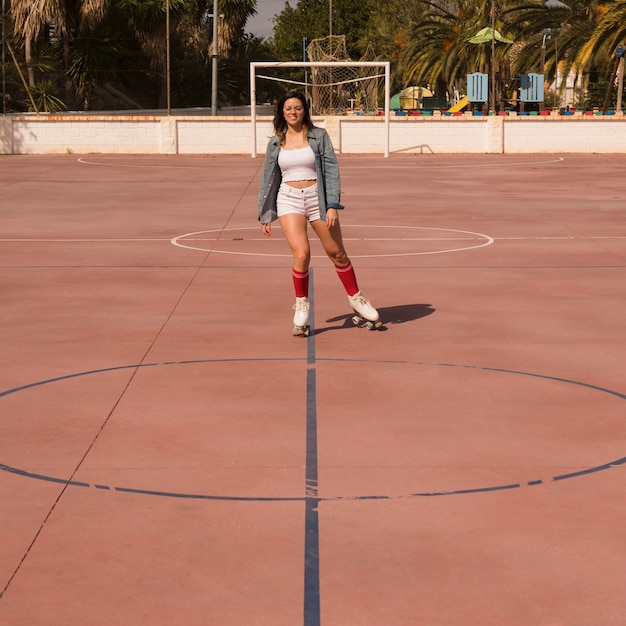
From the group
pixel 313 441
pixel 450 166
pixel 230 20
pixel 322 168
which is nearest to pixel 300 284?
pixel 322 168

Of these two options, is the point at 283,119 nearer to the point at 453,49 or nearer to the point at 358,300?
the point at 358,300

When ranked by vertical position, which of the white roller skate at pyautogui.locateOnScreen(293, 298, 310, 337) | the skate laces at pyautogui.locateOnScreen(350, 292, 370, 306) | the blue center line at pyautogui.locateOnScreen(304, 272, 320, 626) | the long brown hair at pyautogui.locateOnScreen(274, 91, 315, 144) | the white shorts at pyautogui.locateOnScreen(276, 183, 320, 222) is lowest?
the blue center line at pyautogui.locateOnScreen(304, 272, 320, 626)

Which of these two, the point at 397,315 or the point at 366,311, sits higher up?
the point at 366,311

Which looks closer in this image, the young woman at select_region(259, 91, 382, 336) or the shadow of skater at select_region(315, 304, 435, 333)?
the young woman at select_region(259, 91, 382, 336)

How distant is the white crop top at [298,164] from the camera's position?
9.50 meters

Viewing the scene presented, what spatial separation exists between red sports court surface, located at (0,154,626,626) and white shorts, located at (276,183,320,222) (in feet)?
3.25

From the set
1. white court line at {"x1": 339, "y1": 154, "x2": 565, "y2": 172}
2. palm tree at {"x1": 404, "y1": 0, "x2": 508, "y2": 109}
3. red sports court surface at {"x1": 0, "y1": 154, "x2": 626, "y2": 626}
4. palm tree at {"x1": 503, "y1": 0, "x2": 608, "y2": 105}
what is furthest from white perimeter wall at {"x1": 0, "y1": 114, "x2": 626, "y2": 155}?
red sports court surface at {"x1": 0, "y1": 154, "x2": 626, "y2": 626}

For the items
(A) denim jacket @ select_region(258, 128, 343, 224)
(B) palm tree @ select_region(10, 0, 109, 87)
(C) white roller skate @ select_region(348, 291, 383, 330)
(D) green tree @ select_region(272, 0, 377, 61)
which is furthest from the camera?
(D) green tree @ select_region(272, 0, 377, 61)

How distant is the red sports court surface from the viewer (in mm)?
4562

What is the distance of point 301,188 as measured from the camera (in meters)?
9.62

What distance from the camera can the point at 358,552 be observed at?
193 inches

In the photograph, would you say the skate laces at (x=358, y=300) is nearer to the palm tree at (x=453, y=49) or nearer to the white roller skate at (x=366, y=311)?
the white roller skate at (x=366, y=311)

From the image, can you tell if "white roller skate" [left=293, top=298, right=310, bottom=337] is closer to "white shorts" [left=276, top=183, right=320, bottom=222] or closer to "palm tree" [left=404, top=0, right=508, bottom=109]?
"white shorts" [left=276, top=183, right=320, bottom=222]

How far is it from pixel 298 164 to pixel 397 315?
1.81 m
